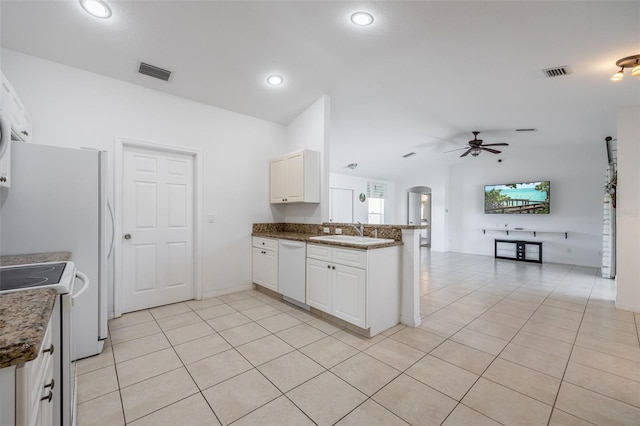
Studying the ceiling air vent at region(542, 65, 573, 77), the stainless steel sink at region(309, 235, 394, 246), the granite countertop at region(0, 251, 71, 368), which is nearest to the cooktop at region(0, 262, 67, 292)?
the granite countertop at region(0, 251, 71, 368)

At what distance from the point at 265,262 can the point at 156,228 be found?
1464 millimetres

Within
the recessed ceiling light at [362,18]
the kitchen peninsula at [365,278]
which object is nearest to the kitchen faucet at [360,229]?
the kitchen peninsula at [365,278]

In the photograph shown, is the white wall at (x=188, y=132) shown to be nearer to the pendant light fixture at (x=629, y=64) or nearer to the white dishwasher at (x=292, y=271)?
the white dishwasher at (x=292, y=271)

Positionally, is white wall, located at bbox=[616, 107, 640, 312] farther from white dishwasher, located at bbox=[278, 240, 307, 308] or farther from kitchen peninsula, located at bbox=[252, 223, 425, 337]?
white dishwasher, located at bbox=[278, 240, 307, 308]

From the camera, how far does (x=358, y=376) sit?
6.78ft

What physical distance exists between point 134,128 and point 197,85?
0.90 meters

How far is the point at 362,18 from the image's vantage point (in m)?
2.41

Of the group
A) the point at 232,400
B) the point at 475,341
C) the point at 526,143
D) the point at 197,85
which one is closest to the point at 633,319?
the point at 475,341

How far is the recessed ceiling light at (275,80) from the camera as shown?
11.1 ft

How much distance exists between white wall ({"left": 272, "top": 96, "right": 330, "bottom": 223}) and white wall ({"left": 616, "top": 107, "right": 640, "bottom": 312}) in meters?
3.79

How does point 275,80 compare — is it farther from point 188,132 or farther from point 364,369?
point 364,369

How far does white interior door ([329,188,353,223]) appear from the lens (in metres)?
8.84

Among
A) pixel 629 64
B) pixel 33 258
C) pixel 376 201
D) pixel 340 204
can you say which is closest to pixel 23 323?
pixel 33 258

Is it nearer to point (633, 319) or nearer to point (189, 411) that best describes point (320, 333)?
point (189, 411)
